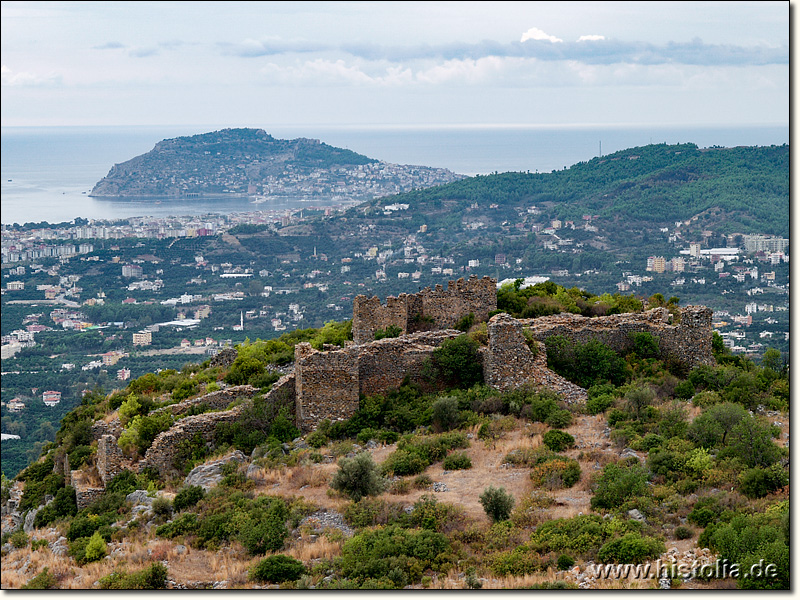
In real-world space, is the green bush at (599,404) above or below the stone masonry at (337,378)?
below

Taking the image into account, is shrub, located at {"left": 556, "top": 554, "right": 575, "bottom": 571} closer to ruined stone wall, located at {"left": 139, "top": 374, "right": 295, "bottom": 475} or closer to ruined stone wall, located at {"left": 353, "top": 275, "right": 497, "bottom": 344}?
ruined stone wall, located at {"left": 139, "top": 374, "right": 295, "bottom": 475}

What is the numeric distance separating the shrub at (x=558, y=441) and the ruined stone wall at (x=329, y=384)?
135 inches

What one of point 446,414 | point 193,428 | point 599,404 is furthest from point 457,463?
point 193,428

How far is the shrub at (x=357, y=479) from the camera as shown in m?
13.4

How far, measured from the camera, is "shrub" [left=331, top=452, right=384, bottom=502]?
1335 cm

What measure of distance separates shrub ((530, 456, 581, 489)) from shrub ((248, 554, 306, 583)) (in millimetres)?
3848

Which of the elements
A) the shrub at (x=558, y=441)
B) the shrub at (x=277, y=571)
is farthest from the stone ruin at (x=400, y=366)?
the shrub at (x=277, y=571)

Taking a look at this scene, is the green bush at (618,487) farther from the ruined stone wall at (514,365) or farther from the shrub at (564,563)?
the ruined stone wall at (514,365)

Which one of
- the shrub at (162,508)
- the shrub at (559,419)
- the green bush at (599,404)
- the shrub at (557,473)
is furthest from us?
the green bush at (599,404)

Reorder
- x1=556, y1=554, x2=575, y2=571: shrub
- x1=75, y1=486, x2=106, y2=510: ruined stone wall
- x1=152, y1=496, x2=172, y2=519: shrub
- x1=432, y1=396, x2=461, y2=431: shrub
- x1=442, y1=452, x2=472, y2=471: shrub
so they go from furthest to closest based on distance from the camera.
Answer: x1=432, y1=396, x2=461, y2=431: shrub, x1=75, y1=486, x2=106, y2=510: ruined stone wall, x1=442, y1=452, x2=472, y2=471: shrub, x1=152, y1=496, x2=172, y2=519: shrub, x1=556, y1=554, x2=575, y2=571: shrub

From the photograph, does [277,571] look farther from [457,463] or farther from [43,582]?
[457,463]

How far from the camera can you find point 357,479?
43.9 ft

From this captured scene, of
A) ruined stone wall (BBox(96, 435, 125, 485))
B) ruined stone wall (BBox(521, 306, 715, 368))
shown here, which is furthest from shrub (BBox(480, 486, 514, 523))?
ruined stone wall (BBox(96, 435, 125, 485))

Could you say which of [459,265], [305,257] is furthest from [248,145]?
[459,265]
